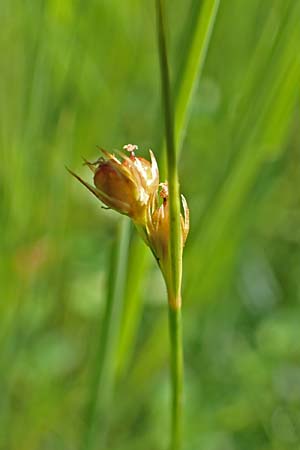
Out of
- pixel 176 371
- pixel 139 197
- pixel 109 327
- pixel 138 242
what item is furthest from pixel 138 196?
pixel 138 242

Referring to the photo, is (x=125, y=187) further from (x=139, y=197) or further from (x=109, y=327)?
(x=109, y=327)

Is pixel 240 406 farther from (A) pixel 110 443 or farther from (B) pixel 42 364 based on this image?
(B) pixel 42 364

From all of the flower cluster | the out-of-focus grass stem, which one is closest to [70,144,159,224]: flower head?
the flower cluster

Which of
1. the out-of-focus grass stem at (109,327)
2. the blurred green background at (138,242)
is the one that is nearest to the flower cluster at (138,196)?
the out-of-focus grass stem at (109,327)

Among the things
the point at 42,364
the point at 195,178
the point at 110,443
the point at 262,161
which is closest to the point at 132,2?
the point at 195,178

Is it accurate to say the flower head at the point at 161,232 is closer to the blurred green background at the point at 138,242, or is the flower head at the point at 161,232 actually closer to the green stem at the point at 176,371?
the green stem at the point at 176,371

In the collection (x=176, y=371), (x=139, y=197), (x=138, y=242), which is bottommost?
(x=176, y=371)

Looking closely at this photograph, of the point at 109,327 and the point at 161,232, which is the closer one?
the point at 161,232
